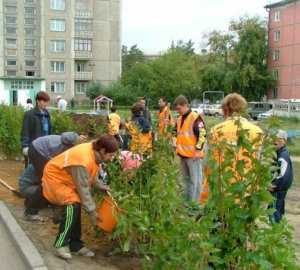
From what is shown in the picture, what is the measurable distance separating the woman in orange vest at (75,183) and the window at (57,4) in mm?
78899

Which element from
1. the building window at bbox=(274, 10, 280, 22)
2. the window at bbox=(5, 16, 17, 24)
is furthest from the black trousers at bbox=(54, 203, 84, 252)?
the window at bbox=(5, 16, 17, 24)

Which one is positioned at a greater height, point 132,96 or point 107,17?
point 107,17

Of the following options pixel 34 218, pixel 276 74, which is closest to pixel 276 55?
pixel 276 74

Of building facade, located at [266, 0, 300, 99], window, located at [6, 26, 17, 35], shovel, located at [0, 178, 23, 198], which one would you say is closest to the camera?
shovel, located at [0, 178, 23, 198]

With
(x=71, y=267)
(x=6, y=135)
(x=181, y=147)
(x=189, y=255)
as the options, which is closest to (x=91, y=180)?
(x=71, y=267)

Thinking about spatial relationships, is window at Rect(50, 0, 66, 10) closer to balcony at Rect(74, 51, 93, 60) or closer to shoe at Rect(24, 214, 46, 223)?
balcony at Rect(74, 51, 93, 60)

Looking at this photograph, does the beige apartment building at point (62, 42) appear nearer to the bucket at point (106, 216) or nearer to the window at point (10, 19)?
the window at point (10, 19)

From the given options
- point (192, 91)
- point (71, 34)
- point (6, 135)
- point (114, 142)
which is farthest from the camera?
point (71, 34)

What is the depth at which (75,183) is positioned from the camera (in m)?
5.39

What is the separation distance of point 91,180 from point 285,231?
212 centimetres

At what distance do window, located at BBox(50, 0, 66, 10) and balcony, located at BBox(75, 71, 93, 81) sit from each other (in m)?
9.68

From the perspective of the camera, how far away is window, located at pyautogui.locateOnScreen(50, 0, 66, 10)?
267 feet

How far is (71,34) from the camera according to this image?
8281 centimetres

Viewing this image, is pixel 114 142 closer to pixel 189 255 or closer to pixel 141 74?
pixel 189 255
